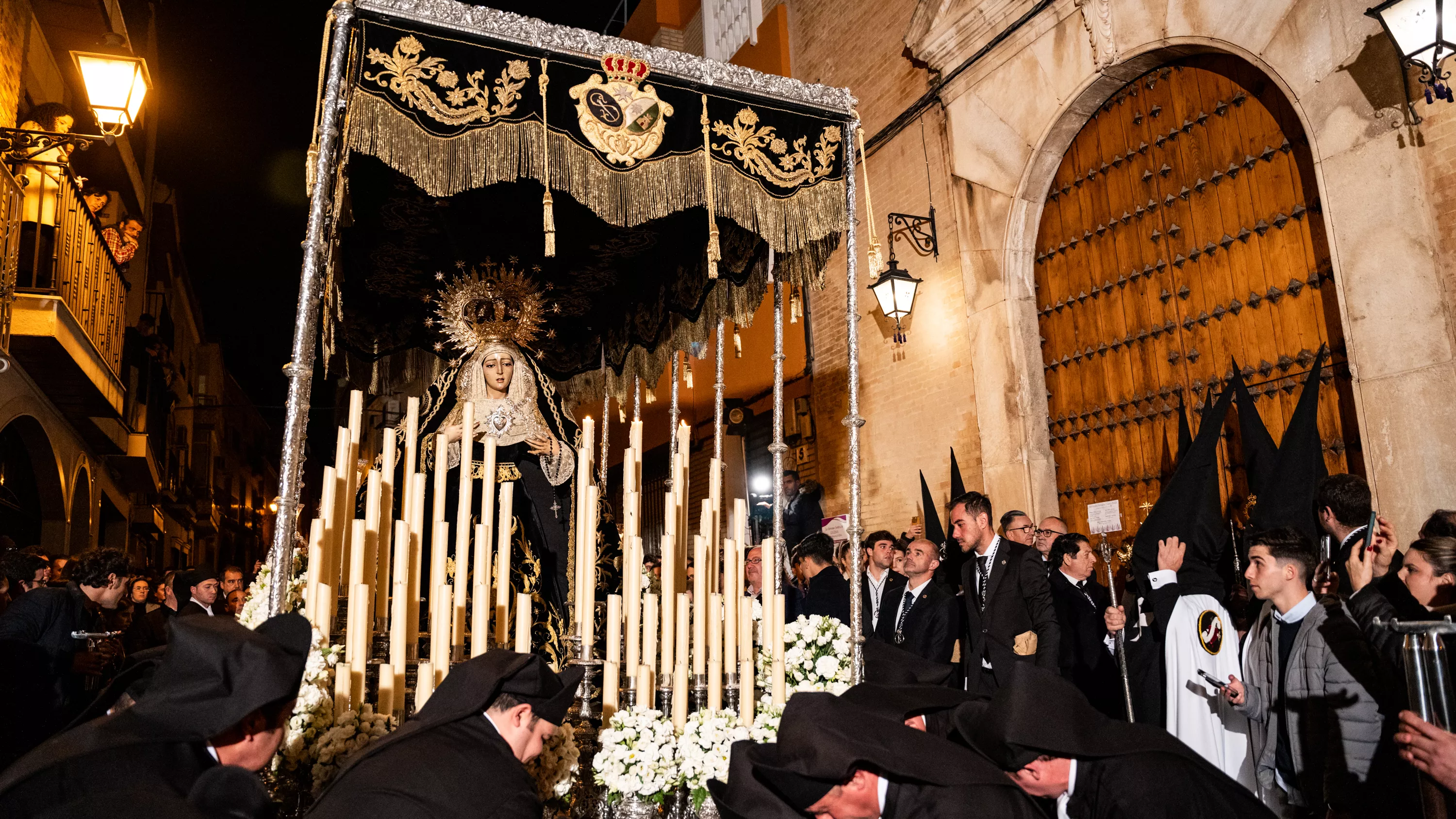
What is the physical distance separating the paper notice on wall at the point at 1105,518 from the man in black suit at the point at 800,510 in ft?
9.00

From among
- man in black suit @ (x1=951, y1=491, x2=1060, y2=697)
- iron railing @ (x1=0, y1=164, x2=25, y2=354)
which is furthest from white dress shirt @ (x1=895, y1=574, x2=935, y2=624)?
iron railing @ (x1=0, y1=164, x2=25, y2=354)

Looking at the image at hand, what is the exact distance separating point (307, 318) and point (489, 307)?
2771 mm

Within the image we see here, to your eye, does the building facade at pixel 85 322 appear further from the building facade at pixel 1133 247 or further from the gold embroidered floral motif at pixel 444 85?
the building facade at pixel 1133 247

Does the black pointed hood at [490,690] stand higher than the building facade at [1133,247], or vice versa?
the building facade at [1133,247]

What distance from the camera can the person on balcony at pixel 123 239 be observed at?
46.0ft

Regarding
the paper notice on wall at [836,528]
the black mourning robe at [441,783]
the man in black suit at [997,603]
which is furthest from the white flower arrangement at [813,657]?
the paper notice on wall at [836,528]

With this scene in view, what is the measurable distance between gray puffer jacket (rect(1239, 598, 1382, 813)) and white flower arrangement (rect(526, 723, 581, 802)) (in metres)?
2.73

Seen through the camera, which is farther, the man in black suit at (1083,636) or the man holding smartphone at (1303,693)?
the man in black suit at (1083,636)

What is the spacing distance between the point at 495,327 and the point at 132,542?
16.7 metres

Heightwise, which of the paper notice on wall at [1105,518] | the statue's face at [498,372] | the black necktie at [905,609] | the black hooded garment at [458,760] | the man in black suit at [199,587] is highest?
the statue's face at [498,372]

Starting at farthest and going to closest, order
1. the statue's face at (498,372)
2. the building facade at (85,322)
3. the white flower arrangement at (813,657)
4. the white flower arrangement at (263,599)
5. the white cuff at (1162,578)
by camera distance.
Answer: the building facade at (85,322)
the statue's face at (498,372)
the white cuff at (1162,578)
the white flower arrangement at (813,657)
the white flower arrangement at (263,599)

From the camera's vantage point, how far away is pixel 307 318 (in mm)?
4445

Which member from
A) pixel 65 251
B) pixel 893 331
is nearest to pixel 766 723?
pixel 893 331

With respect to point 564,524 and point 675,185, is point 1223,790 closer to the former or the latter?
point 675,185
